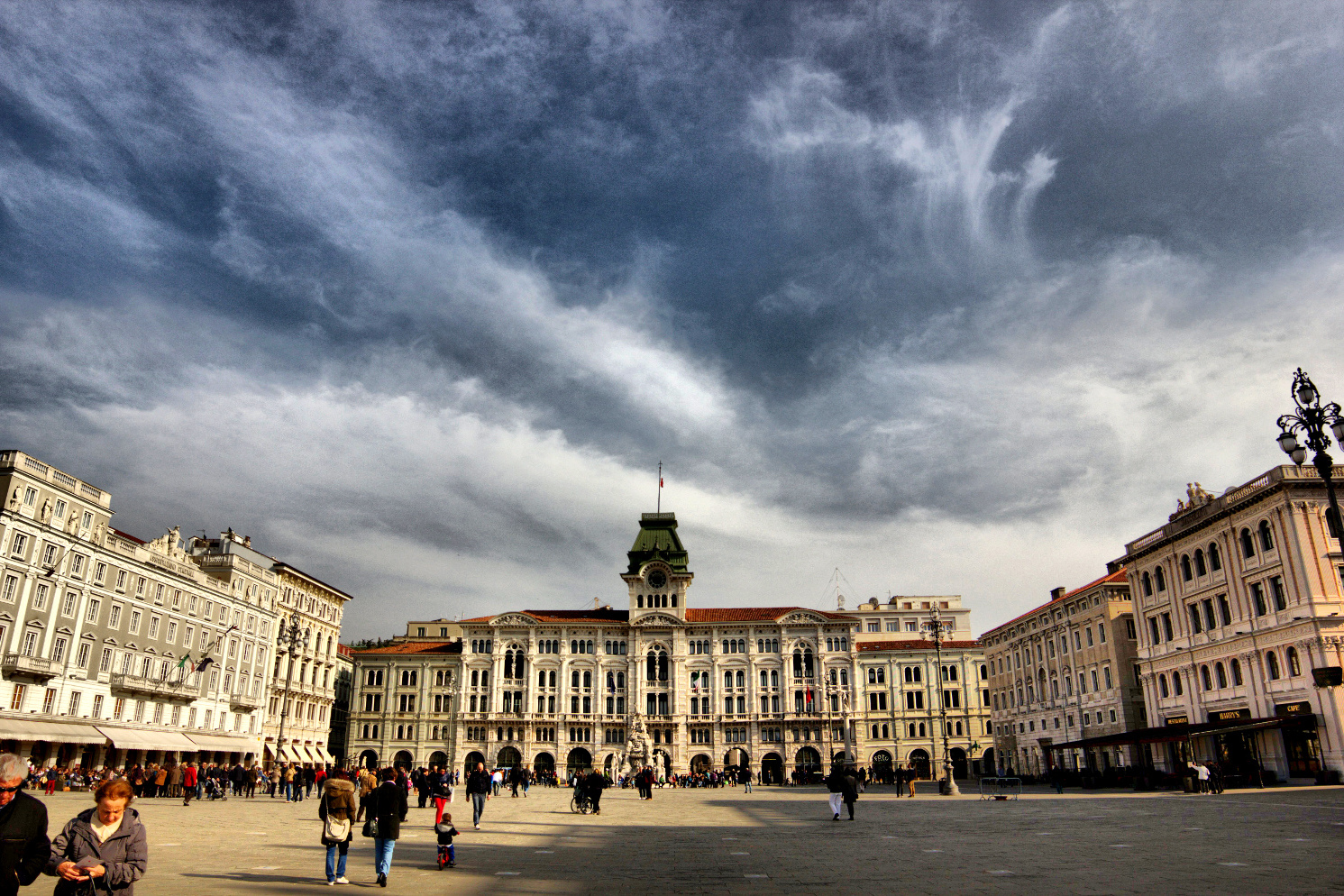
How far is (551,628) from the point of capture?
298 feet

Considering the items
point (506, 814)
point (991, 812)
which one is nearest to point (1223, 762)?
point (991, 812)

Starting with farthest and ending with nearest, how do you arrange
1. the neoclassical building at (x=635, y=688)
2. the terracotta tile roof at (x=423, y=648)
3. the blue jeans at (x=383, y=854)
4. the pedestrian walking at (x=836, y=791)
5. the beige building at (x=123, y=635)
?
the terracotta tile roof at (x=423, y=648) < the neoclassical building at (x=635, y=688) < the beige building at (x=123, y=635) < the pedestrian walking at (x=836, y=791) < the blue jeans at (x=383, y=854)

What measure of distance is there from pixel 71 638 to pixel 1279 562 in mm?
62624

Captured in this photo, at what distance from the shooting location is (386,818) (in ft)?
43.9

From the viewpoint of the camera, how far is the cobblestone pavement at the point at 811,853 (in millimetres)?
13055

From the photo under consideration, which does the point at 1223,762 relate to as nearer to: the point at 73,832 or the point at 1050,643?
the point at 1050,643

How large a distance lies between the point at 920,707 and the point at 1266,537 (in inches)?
1978

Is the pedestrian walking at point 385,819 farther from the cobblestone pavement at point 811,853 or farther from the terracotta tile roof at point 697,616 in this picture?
the terracotta tile roof at point 697,616

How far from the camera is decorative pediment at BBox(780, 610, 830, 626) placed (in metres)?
88.9

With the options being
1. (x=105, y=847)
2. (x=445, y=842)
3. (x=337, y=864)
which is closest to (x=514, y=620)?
(x=445, y=842)

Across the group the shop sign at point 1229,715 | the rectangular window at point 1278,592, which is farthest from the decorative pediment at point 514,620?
→ the rectangular window at point 1278,592

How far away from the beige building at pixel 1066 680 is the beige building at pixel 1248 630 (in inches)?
201

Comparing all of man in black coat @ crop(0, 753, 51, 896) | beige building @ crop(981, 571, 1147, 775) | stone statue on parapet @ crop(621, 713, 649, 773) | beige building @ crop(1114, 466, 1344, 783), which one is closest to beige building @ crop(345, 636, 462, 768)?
stone statue on parapet @ crop(621, 713, 649, 773)

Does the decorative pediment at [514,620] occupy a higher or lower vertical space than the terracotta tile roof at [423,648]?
higher
